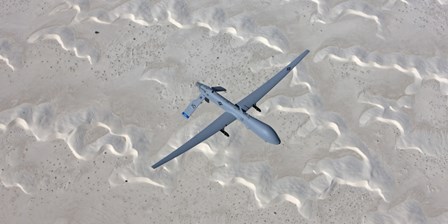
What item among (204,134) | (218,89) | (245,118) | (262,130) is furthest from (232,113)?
(262,130)

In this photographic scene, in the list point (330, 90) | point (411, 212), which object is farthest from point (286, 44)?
point (411, 212)

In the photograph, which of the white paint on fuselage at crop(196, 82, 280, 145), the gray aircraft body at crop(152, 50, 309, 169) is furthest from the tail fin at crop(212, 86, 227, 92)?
the white paint on fuselage at crop(196, 82, 280, 145)

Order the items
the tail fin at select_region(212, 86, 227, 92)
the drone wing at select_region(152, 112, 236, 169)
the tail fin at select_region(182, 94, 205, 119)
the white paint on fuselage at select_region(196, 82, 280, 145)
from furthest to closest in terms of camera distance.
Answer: the tail fin at select_region(212, 86, 227, 92) < the tail fin at select_region(182, 94, 205, 119) < the white paint on fuselage at select_region(196, 82, 280, 145) < the drone wing at select_region(152, 112, 236, 169)

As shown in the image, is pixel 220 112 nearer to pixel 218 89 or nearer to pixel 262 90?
Result: pixel 218 89

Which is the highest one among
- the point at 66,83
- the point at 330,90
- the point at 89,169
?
the point at 330,90

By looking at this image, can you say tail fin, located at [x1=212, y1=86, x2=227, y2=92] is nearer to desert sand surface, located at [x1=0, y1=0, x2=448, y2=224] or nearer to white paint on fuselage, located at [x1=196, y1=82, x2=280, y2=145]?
white paint on fuselage, located at [x1=196, y1=82, x2=280, y2=145]

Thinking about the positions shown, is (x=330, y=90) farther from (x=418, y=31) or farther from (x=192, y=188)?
(x=192, y=188)

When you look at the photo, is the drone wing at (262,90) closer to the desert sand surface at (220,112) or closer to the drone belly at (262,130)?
the drone belly at (262,130)
